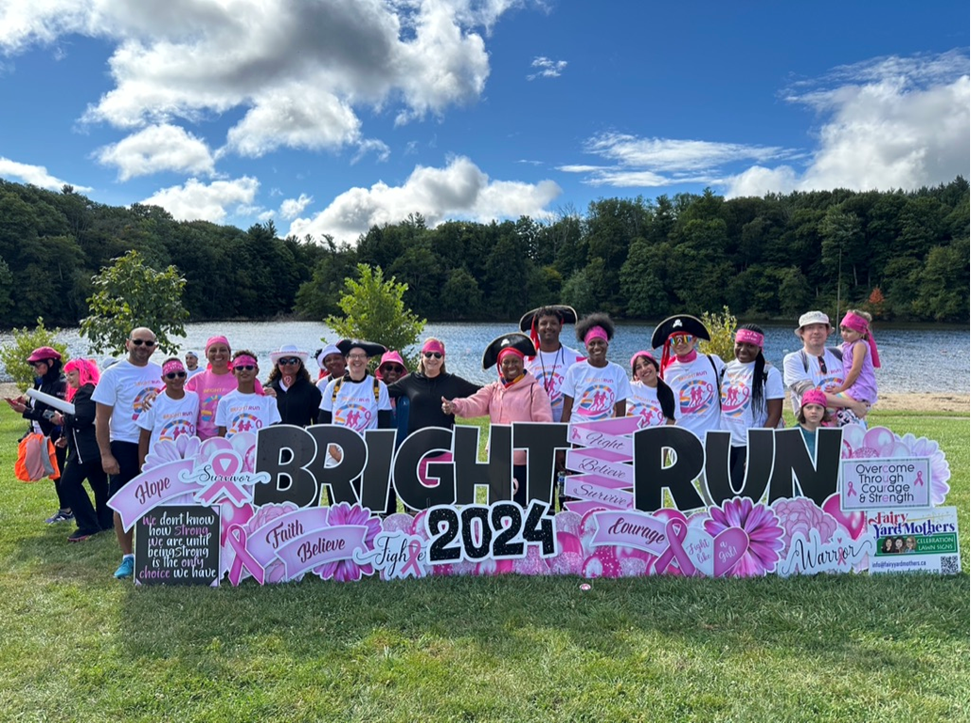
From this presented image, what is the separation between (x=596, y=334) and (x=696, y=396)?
1004 mm

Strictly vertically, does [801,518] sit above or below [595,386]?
below

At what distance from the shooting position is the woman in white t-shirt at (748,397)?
205 inches

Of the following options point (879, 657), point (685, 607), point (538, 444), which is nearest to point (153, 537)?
point (538, 444)

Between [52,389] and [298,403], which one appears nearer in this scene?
[298,403]

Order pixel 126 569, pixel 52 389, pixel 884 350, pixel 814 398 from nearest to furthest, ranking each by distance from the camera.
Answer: pixel 126 569 → pixel 814 398 → pixel 52 389 → pixel 884 350

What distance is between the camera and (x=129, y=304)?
1933 cm

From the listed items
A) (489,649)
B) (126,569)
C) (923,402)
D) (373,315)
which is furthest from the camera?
(923,402)

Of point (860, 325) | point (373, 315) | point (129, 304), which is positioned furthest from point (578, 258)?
point (860, 325)

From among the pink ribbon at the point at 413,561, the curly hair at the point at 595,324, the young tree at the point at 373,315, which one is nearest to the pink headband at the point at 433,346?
the curly hair at the point at 595,324

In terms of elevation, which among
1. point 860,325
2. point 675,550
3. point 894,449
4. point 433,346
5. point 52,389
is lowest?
point 675,550

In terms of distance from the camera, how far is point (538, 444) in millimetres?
4895

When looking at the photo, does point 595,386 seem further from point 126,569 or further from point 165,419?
point 126,569

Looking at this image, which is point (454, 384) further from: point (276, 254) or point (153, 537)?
point (276, 254)

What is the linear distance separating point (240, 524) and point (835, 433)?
478 cm
